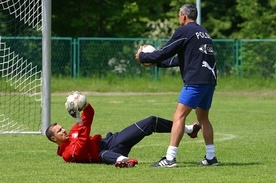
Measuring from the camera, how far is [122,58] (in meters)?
38.5

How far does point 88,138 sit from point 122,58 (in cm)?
2559

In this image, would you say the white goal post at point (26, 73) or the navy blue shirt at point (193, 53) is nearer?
the navy blue shirt at point (193, 53)

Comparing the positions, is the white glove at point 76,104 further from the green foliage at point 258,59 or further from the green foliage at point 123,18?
the green foliage at point 123,18

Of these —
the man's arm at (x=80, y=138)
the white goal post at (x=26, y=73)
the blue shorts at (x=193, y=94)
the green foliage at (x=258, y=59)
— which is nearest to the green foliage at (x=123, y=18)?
the green foliage at (x=258, y=59)

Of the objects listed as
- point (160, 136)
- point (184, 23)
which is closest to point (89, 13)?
point (160, 136)

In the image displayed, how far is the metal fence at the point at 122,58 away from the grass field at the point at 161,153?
33.8 feet

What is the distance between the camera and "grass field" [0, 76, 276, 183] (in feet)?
38.1

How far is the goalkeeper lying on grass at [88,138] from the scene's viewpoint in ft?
42.5

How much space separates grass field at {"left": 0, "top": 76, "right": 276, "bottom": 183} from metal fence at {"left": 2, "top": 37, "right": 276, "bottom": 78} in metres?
10.3

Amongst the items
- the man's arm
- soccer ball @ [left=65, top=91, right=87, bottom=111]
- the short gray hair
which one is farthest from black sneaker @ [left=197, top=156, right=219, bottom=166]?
the short gray hair

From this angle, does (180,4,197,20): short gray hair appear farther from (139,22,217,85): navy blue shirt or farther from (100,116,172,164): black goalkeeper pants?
(100,116,172,164): black goalkeeper pants

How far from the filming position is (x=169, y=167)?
→ 41.2ft

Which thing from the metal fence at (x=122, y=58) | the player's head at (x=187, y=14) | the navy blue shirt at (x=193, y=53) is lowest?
the metal fence at (x=122, y=58)

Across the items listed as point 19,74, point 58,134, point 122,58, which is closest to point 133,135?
point 58,134
